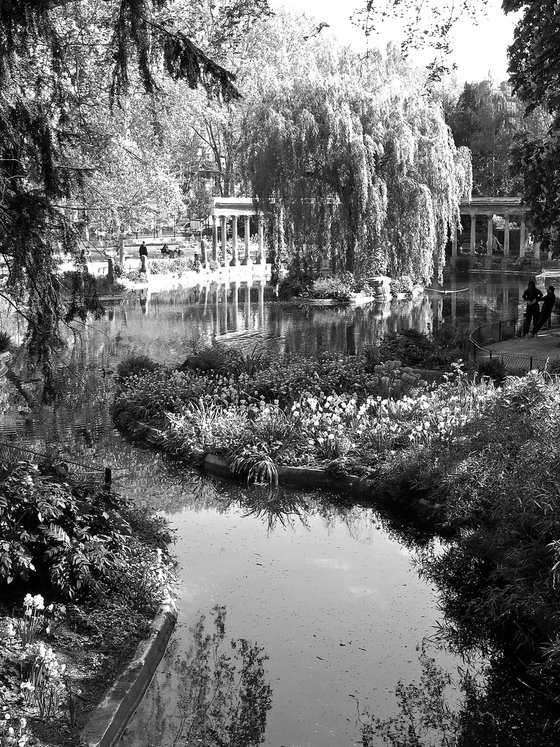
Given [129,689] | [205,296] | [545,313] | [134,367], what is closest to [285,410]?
[134,367]

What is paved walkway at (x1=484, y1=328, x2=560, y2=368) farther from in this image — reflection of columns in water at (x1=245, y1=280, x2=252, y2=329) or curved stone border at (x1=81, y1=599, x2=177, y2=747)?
curved stone border at (x1=81, y1=599, x2=177, y2=747)

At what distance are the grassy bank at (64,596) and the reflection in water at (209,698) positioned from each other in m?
0.39

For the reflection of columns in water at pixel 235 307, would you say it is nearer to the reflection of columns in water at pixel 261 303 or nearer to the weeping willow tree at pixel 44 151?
the reflection of columns in water at pixel 261 303

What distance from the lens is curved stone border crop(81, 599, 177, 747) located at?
217 inches

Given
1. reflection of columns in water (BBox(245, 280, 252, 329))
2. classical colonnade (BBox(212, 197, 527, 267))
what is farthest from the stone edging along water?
classical colonnade (BBox(212, 197, 527, 267))

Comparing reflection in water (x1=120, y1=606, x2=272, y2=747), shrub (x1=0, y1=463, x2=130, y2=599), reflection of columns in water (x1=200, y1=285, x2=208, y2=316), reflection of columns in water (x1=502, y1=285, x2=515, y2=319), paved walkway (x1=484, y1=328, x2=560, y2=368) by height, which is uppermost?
shrub (x1=0, y1=463, x2=130, y2=599)

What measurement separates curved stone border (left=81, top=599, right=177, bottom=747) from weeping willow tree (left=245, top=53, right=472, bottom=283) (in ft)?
90.8

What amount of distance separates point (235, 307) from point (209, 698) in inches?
1123

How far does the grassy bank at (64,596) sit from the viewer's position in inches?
219

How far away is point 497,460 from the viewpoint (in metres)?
8.80

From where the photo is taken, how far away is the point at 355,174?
33.1m

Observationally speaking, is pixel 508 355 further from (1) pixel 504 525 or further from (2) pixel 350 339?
(1) pixel 504 525

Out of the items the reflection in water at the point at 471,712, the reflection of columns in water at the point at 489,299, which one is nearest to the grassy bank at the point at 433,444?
the reflection in water at the point at 471,712

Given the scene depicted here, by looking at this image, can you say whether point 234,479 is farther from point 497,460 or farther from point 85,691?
point 85,691
